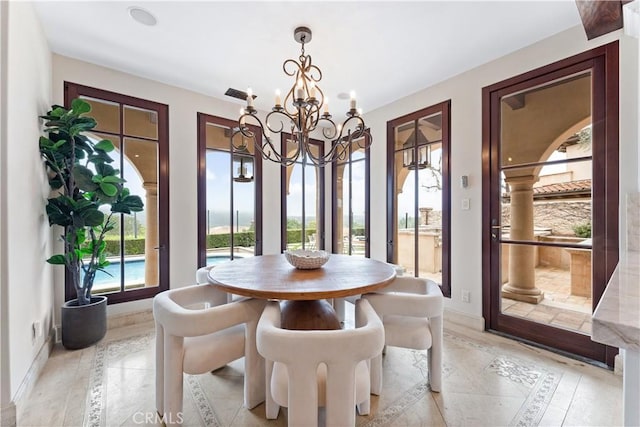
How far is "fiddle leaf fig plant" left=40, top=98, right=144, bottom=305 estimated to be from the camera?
83.7 inches

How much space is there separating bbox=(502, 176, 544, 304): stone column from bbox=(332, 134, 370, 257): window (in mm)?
1788

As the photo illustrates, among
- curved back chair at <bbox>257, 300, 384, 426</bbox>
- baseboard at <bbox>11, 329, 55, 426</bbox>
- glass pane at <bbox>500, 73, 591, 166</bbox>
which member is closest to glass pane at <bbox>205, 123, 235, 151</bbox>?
baseboard at <bbox>11, 329, 55, 426</bbox>

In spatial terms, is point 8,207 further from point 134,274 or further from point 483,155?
point 483,155

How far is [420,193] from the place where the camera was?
3266 millimetres

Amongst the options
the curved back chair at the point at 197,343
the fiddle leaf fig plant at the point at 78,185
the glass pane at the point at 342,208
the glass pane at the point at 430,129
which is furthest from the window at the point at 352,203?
the fiddle leaf fig plant at the point at 78,185

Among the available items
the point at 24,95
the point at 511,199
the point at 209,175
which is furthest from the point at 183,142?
the point at 511,199

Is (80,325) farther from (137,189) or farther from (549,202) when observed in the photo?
(549,202)

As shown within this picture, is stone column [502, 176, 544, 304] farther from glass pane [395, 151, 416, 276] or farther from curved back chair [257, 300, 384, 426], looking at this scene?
curved back chair [257, 300, 384, 426]

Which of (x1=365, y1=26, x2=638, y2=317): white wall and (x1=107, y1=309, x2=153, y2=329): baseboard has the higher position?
(x1=365, y1=26, x2=638, y2=317): white wall

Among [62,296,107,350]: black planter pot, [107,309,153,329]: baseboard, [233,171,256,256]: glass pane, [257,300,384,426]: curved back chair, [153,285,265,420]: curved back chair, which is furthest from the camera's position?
→ [233,171,256,256]: glass pane

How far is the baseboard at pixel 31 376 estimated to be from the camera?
4.98 ft

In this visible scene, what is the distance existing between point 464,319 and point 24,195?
3737mm

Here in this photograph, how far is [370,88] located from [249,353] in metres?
2.95

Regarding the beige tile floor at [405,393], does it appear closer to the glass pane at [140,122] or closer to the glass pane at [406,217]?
the glass pane at [406,217]
